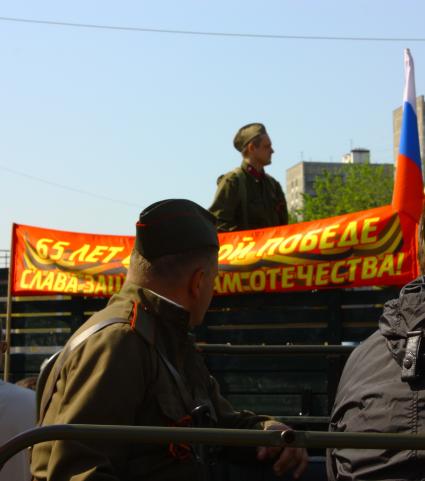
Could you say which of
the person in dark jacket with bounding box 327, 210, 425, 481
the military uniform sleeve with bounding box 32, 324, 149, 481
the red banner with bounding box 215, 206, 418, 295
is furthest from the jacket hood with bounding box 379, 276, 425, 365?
the red banner with bounding box 215, 206, 418, 295

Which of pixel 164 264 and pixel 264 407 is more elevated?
pixel 164 264

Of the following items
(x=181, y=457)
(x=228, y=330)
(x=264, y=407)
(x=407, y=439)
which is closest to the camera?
(x=407, y=439)

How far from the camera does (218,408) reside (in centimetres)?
348

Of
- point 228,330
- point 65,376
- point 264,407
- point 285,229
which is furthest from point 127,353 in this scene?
point 285,229

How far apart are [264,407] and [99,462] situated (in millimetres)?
3984

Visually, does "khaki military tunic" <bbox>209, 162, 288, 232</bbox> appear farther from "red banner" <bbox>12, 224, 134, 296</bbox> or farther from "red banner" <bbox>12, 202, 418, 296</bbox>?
"red banner" <bbox>12, 224, 134, 296</bbox>

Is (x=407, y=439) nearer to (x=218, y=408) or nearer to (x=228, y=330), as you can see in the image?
(x=218, y=408)

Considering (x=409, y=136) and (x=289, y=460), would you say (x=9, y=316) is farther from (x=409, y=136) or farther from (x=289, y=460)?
(x=289, y=460)

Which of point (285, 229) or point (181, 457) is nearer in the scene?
point (181, 457)

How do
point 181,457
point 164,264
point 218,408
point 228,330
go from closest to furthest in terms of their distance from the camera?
point 181,457, point 164,264, point 218,408, point 228,330

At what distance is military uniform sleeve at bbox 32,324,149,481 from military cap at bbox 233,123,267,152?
5602 mm

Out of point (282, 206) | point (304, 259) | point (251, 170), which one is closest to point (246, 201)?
point (251, 170)

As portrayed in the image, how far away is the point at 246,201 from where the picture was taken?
842 cm

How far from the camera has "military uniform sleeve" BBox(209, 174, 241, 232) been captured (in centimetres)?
833
